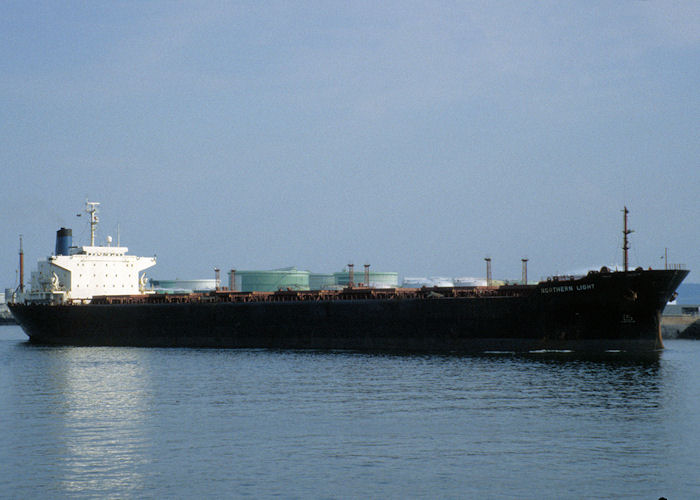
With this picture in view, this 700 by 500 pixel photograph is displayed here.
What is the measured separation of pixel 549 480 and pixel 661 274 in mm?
25007

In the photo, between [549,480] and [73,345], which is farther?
[73,345]

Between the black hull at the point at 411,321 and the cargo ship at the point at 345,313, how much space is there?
57mm

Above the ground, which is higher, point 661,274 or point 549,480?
point 661,274

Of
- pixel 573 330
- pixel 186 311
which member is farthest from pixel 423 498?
pixel 186 311

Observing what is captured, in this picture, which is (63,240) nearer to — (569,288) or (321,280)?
(569,288)

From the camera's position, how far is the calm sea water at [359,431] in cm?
1847

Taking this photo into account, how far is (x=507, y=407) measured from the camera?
27219 millimetres

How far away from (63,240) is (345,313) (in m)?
27.3

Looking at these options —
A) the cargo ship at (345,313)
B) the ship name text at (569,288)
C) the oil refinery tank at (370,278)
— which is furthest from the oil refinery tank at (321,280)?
the ship name text at (569,288)

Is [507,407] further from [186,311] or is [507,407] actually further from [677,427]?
[186,311]

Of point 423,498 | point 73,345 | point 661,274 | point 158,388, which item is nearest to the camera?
point 423,498

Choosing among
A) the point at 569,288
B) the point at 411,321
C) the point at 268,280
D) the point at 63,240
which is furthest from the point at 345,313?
the point at 268,280

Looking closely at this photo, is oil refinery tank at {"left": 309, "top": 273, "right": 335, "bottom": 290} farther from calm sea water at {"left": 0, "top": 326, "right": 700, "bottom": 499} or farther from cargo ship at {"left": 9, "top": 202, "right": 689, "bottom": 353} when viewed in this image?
calm sea water at {"left": 0, "top": 326, "right": 700, "bottom": 499}

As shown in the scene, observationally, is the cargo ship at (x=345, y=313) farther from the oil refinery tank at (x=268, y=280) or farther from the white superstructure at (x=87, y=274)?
the oil refinery tank at (x=268, y=280)
